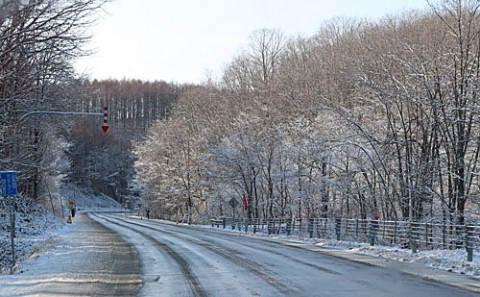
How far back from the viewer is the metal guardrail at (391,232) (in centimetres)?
1663

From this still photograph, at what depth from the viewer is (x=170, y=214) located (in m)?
71.3

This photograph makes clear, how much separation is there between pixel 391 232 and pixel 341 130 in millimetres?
9158

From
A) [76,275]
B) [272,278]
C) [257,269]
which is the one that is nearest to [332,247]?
[257,269]

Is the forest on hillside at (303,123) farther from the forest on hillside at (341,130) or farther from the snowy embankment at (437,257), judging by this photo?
the snowy embankment at (437,257)

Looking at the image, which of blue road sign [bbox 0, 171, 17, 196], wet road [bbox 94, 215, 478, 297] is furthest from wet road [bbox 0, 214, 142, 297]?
blue road sign [bbox 0, 171, 17, 196]

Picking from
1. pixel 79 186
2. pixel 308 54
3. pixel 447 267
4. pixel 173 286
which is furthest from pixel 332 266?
pixel 79 186

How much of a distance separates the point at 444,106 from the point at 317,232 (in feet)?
42.1

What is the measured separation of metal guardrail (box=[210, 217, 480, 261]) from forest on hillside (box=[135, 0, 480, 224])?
4.11 ft

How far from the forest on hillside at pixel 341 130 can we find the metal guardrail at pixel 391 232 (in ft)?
4.11

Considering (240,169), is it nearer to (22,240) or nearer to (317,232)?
(317,232)

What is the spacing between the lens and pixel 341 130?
3139 cm

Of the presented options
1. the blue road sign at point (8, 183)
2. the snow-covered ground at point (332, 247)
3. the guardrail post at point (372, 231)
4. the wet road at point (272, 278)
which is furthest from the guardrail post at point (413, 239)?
the blue road sign at point (8, 183)

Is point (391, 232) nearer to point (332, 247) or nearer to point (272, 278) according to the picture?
point (332, 247)

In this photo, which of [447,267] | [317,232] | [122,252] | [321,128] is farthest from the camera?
[321,128]
